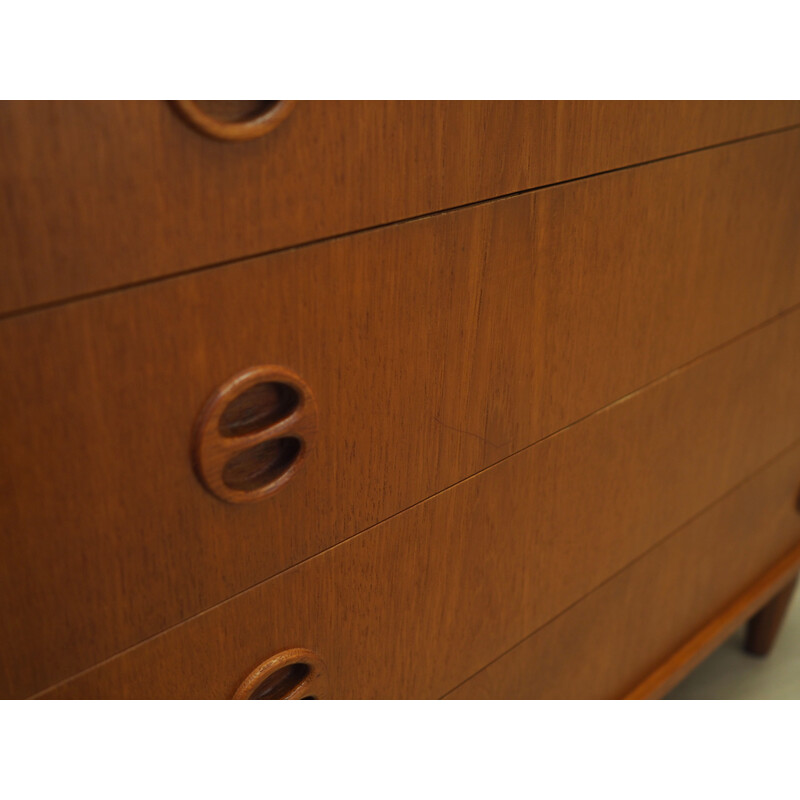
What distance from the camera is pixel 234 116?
1.35 feet

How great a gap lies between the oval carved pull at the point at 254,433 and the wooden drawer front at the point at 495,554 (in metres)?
0.07

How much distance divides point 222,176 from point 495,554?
15.9 inches

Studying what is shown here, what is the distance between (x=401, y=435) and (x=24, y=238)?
0.91 ft

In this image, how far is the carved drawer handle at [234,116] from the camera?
389 mm

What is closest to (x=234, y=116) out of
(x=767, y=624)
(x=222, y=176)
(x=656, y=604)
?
(x=222, y=176)

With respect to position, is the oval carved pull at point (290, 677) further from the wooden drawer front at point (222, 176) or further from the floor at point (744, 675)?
the floor at point (744, 675)

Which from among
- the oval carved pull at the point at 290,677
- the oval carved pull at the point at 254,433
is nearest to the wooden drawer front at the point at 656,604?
the oval carved pull at the point at 290,677

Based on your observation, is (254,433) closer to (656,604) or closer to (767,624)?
(656,604)

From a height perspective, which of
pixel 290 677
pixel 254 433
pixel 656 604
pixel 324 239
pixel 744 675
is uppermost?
pixel 324 239

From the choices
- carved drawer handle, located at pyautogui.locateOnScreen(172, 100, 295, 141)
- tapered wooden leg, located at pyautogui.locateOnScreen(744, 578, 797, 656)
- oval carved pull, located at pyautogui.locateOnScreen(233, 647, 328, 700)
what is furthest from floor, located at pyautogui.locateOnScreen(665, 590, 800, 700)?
carved drawer handle, located at pyautogui.locateOnScreen(172, 100, 295, 141)

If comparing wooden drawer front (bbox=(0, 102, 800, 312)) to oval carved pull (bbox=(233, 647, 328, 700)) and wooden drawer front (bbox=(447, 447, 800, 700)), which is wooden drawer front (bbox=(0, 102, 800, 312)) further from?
wooden drawer front (bbox=(447, 447, 800, 700))
